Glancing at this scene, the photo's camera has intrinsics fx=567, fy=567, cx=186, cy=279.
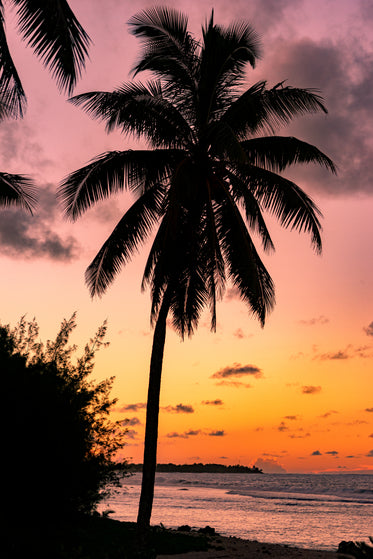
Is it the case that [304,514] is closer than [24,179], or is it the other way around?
[24,179]

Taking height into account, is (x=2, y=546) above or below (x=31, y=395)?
below

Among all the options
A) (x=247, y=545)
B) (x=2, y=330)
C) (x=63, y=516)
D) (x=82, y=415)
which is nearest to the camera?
(x=63, y=516)

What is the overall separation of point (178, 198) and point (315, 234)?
3966 millimetres

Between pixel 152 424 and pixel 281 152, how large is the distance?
8.18 m

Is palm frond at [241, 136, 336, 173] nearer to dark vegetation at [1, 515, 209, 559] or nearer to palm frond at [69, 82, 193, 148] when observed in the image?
palm frond at [69, 82, 193, 148]

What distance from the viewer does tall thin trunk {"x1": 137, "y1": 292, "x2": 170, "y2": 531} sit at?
44.0 feet

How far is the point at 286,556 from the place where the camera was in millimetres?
16875

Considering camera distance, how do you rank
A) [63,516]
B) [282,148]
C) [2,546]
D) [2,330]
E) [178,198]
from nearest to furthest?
1. [2,546]
2. [63,516]
3. [2,330]
4. [178,198]
5. [282,148]

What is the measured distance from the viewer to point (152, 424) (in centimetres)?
1388

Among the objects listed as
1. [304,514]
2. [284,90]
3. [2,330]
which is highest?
[284,90]

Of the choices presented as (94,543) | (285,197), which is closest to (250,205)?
(285,197)

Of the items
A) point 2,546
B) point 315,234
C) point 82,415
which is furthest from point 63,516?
point 315,234

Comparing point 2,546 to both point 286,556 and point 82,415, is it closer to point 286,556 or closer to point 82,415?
point 82,415

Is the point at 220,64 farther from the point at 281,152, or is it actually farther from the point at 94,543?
the point at 94,543
